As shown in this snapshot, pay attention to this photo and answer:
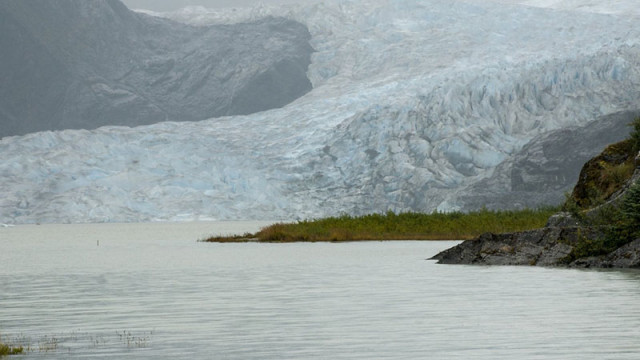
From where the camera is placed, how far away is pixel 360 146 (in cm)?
7169

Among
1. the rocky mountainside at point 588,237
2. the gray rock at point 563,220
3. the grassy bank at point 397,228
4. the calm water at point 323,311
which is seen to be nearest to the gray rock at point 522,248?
the rocky mountainside at point 588,237

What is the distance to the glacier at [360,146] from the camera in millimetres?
70188

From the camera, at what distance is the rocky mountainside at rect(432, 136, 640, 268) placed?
2162 cm

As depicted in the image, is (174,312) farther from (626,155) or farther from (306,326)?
(626,155)

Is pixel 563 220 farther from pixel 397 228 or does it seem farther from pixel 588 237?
pixel 397 228

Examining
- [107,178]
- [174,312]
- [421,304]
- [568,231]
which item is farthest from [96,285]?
[107,178]

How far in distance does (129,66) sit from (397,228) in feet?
264

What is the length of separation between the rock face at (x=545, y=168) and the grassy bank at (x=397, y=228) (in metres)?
30.5

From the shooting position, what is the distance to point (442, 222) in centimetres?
4106

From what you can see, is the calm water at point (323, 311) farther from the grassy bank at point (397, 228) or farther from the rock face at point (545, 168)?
the rock face at point (545, 168)

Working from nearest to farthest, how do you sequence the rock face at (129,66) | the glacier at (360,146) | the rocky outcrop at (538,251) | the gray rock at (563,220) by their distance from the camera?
the rocky outcrop at (538,251)
the gray rock at (563,220)
the glacier at (360,146)
the rock face at (129,66)

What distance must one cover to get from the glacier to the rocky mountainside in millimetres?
43686

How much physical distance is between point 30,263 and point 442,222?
17022 mm

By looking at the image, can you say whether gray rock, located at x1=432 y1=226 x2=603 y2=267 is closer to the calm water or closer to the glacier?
the calm water
